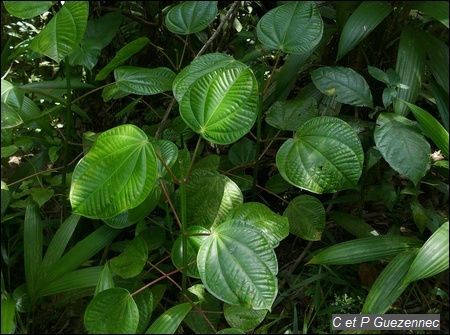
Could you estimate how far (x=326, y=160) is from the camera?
4.03ft

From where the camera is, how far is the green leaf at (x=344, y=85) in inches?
55.2

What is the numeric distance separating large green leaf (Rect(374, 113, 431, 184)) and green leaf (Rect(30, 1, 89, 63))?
2.40 ft

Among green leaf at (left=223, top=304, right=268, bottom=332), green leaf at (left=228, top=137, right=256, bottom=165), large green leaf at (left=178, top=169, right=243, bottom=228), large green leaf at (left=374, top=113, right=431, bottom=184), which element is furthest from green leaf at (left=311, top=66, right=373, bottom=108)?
green leaf at (left=223, top=304, right=268, bottom=332)

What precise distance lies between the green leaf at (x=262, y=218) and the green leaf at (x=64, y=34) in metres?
0.53

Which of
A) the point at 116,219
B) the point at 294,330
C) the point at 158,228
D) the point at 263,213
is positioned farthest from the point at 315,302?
the point at 116,219

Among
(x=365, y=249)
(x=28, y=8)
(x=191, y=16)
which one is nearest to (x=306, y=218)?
(x=365, y=249)

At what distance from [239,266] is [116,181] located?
0.96ft

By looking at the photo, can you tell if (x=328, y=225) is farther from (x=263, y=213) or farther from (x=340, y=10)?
(x=340, y=10)

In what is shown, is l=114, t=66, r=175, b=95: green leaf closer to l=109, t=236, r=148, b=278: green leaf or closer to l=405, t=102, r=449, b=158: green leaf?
l=109, t=236, r=148, b=278: green leaf

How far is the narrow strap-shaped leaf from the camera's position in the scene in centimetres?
133

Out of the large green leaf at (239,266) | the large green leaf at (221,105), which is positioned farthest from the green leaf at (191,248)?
the large green leaf at (221,105)

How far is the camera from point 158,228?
1.40 meters

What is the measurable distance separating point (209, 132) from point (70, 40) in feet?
1.31

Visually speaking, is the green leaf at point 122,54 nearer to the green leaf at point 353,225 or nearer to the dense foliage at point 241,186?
the dense foliage at point 241,186
